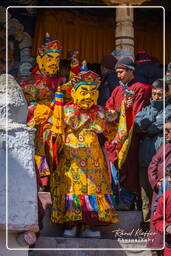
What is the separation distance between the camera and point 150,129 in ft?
29.5

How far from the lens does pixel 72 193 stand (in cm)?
860

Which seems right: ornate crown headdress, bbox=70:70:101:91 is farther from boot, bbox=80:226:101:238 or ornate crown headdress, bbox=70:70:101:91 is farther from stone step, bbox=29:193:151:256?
boot, bbox=80:226:101:238

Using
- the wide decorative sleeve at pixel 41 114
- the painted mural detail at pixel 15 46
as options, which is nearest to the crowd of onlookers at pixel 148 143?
the wide decorative sleeve at pixel 41 114

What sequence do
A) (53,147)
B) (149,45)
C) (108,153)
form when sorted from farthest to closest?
(149,45), (108,153), (53,147)

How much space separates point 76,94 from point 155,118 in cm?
91

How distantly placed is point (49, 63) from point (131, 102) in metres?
1.39

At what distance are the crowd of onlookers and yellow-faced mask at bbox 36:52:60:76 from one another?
2.13ft

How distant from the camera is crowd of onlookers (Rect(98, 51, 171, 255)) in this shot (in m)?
8.14

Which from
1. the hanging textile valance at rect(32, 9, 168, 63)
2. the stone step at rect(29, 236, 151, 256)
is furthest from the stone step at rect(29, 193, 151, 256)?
the hanging textile valance at rect(32, 9, 168, 63)

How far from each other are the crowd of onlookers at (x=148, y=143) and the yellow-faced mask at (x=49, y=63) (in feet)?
2.13

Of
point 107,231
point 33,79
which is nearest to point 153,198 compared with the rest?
point 107,231

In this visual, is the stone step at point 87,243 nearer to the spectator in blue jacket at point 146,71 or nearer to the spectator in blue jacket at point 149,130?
the spectator in blue jacket at point 149,130

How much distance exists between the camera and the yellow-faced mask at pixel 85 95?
8.89 metres

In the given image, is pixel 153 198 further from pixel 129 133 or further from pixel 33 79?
pixel 33 79
